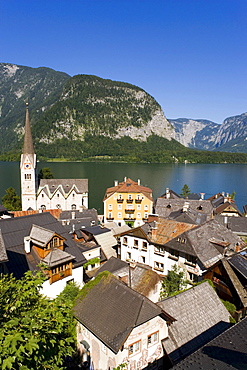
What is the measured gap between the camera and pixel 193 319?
54.1 feet

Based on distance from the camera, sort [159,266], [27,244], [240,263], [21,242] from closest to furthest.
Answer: [240,263]
[27,244]
[21,242]
[159,266]

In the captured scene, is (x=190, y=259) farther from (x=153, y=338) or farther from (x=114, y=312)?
(x=114, y=312)

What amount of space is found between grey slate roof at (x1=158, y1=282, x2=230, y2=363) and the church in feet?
144

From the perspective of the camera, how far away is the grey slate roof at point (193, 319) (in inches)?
600

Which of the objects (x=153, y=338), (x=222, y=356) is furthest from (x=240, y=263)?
(x=222, y=356)

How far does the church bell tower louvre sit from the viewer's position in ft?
199

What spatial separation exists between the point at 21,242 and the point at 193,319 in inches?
592

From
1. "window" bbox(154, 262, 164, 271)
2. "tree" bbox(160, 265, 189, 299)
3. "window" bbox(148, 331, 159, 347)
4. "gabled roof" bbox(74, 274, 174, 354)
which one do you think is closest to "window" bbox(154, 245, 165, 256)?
"window" bbox(154, 262, 164, 271)

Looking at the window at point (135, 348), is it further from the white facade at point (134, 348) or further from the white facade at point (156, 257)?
the white facade at point (156, 257)

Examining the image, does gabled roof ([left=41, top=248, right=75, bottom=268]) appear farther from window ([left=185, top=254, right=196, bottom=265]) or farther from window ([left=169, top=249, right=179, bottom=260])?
window ([left=185, top=254, right=196, bottom=265])

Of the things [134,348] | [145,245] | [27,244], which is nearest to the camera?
[134,348]

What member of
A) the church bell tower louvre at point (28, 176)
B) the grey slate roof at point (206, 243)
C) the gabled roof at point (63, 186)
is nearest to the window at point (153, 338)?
the grey slate roof at point (206, 243)

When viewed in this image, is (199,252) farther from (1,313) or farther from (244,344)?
(1,313)

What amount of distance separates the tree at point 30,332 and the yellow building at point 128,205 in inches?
1615
